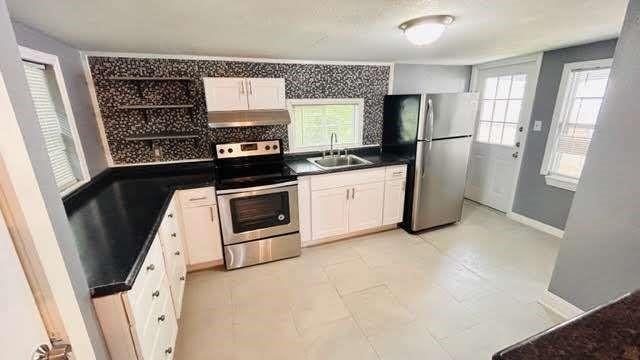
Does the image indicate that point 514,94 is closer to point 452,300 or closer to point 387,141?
point 387,141

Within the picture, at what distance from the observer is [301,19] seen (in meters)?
1.57

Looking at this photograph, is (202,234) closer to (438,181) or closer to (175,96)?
(175,96)

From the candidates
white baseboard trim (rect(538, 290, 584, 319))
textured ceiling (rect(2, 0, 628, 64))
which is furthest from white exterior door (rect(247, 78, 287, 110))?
white baseboard trim (rect(538, 290, 584, 319))

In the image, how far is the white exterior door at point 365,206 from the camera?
9.71 ft

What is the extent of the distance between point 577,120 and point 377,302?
2.88m

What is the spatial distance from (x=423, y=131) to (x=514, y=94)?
1.59 m

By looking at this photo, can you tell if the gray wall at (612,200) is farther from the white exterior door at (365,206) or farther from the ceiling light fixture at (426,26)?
the white exterior door at (365,206)

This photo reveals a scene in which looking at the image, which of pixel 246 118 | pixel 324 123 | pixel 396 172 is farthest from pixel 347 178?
pixel 246 118

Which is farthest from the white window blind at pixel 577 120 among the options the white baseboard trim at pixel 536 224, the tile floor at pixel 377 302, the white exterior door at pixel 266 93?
the white exterior door at pixel 266 93

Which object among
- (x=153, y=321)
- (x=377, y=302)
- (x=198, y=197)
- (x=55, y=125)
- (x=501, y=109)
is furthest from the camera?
(x=501, y=109)

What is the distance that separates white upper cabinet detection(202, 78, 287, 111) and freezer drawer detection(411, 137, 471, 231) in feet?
5.40

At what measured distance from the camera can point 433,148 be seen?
294 centimetres

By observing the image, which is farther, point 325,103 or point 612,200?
point 325,103

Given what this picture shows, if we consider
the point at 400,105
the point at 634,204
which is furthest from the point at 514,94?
the point at 634,204
